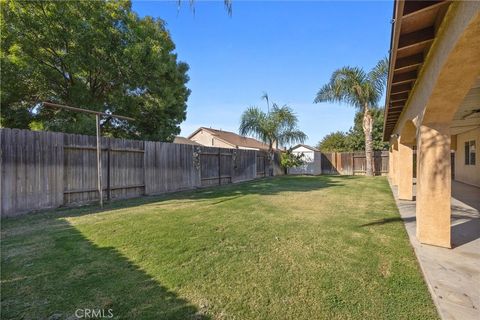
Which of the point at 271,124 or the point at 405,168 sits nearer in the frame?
the point at 405,168

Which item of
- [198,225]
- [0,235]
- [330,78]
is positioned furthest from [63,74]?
[330,78]

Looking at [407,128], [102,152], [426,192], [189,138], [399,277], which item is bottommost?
[399,277]

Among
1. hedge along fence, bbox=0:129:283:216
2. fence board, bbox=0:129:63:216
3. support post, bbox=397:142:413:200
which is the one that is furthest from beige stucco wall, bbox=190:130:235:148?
fence board, bbox=0:129:63:216

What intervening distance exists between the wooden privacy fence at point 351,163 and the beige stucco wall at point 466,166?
5.39 metres

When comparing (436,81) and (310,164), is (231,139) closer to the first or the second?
(310,164)

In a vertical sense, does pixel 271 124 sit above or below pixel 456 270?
above

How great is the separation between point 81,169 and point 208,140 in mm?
23040

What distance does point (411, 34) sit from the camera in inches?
126

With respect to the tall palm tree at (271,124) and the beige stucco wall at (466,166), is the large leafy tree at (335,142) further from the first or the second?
the beige stucco wall at (466,166)

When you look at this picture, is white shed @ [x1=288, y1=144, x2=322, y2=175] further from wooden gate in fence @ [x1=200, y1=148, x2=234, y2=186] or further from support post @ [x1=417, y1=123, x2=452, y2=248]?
support post @ [x1=417, y1=123, x2=452, y2=248]

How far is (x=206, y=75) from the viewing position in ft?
39.6

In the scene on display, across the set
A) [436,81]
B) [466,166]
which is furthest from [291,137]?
[436,81]

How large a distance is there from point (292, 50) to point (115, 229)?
9.14m

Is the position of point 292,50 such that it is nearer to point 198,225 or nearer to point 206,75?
point 206,75
